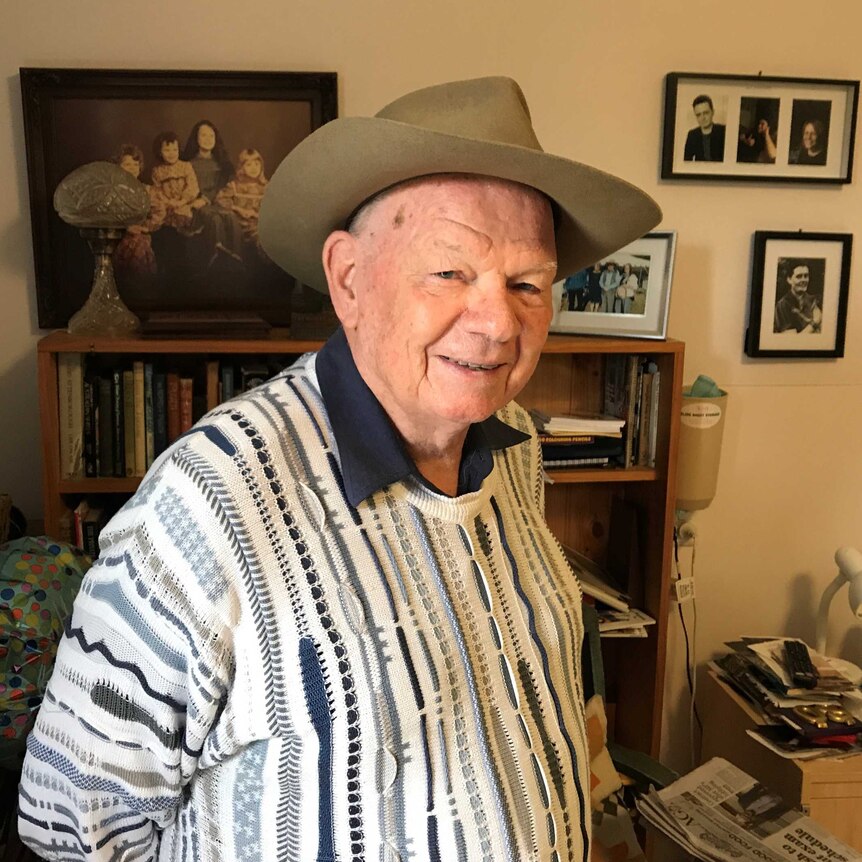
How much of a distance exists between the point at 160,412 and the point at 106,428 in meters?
0.11

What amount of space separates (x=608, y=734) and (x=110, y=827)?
1723mm

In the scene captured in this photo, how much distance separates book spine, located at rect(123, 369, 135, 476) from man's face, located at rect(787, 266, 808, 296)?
5.29 feet

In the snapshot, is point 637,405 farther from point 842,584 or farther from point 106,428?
point 106,428

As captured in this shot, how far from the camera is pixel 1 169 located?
189cm

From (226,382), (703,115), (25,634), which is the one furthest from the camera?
(703,115)

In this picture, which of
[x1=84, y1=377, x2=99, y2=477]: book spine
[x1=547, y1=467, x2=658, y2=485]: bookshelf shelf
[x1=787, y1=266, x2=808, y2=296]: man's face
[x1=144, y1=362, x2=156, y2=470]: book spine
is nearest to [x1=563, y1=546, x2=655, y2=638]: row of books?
[x1=547, y1=467, x2=658, y2=485]: bookshelf shelf

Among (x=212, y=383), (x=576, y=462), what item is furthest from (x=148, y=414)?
(x=576, y=462)

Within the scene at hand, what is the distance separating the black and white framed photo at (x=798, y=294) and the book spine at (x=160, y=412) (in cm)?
144

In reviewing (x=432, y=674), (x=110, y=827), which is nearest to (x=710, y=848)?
(x=432, y=674)

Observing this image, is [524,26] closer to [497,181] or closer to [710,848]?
[497,181]

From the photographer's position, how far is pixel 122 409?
1777 millimetres

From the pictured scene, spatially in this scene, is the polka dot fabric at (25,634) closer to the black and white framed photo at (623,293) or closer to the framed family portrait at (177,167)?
the framed family portrait at (177,167)

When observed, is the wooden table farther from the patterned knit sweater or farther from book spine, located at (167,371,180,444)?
book spine, located at (167,371,180,444)

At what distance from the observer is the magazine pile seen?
161 centimetres
